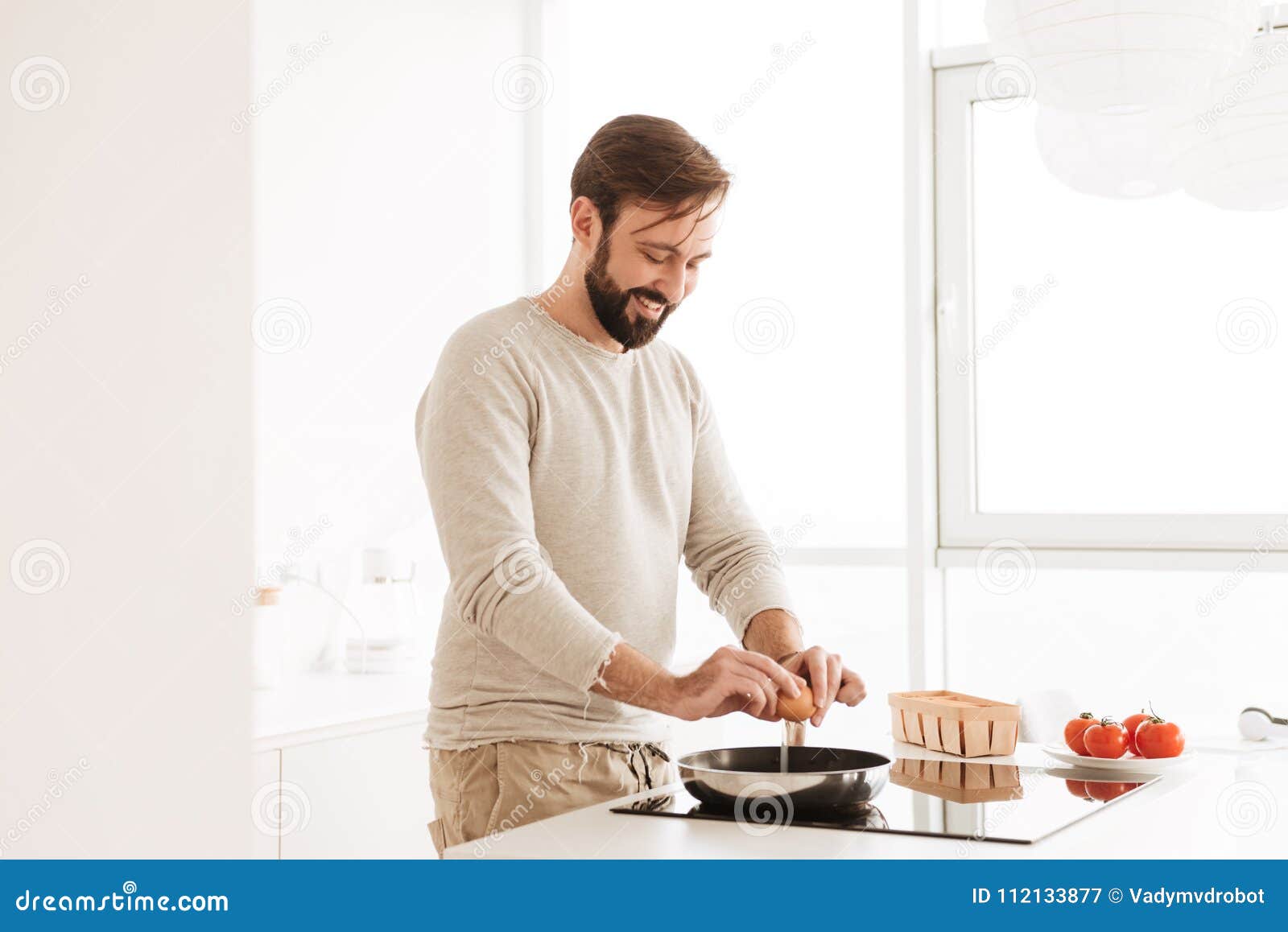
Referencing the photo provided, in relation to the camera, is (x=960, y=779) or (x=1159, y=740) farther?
(x=1159, y=740)

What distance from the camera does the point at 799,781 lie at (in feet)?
4.37

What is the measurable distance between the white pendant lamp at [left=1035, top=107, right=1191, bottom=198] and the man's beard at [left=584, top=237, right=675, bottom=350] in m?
1.08

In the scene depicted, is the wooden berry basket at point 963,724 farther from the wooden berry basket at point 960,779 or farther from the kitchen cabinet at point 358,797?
the kitchen cabinet at point 358,797

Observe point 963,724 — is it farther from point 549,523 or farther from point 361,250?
point 361,250

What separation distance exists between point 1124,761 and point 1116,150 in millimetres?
1203

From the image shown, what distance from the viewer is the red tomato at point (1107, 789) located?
4.96 feet

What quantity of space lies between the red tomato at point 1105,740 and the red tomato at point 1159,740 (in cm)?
3

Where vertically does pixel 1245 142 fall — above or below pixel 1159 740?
above

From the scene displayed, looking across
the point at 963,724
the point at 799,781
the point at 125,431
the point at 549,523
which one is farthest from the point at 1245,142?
the point at 125,431

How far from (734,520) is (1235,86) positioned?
49.5 inches

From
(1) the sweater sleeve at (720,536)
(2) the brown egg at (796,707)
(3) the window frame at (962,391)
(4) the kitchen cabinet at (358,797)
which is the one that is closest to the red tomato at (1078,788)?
(2) the brown egg at (796,707)

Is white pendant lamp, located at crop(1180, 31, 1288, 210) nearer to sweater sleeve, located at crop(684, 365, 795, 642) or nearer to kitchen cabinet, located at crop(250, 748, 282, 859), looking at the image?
sweater sleeve, located at crop(684, 365, 795, 642)

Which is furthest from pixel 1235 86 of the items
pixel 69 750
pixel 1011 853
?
pixel 69 750

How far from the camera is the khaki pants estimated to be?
60.7 inches
